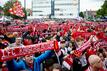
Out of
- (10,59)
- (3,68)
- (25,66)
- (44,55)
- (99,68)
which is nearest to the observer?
(10,59)

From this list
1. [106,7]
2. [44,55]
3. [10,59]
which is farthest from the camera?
[106,7]

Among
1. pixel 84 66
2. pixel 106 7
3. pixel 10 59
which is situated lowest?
pixel 106 7

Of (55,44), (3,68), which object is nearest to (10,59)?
(55,44)

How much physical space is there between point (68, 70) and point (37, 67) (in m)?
0.84

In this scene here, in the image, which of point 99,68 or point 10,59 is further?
point 99,68

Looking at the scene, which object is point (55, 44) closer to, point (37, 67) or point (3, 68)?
point (37, 67)

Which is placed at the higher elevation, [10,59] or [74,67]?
[10,59]

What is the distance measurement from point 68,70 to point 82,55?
33.9 inches

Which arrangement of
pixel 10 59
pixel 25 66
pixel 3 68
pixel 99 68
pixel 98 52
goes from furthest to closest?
pixel 98 52
pixel 3 68
pixel 25 66
pixel 99 68
pixel 10 59

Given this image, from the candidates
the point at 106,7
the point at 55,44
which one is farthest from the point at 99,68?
the point at 106,7

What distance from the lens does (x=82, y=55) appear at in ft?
27.0

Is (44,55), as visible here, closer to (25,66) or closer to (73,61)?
(25,66)

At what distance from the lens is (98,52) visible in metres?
9.35

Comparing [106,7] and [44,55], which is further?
[106,7]
